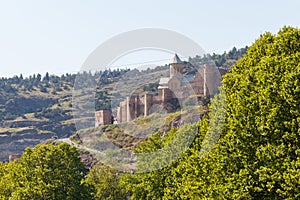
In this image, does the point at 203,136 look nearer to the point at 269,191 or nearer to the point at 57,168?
the point at 269,191

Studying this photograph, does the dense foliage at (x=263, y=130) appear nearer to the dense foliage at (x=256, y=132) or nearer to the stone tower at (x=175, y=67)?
the dense foliage at (x=256, y=132)

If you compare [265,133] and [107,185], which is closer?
[265,133]

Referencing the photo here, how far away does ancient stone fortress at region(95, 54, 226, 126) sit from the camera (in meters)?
155

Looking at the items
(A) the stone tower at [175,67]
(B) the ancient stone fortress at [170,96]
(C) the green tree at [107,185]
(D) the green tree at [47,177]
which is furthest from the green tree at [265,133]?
(A) the stone tower at [175,67]

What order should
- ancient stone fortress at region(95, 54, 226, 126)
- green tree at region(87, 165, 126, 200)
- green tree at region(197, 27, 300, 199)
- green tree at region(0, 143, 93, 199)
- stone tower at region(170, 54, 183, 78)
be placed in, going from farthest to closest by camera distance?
stone tower at region(170, 54, 183, 78) → ancient stone fortress at region(95, 54, 226, 126) → green tree at region(87, 165, 126, 200) → green tree at region(0, 143, 93, 199) → green tree at region(197, 27, 300, 199)

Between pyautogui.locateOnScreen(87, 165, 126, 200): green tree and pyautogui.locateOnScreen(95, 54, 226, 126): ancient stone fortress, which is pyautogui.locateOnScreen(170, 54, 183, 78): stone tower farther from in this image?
pyautogui.locateOnScreen(87, 165, 126, 200): green tree

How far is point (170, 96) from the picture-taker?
163750 mm

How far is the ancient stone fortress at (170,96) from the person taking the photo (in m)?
155

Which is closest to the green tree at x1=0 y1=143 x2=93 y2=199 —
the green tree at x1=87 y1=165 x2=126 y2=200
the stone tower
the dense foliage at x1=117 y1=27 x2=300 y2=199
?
the green tree at x1=87 y1=165 x2=126 y2=200

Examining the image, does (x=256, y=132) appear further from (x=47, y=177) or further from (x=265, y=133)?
(x=47, y=177)

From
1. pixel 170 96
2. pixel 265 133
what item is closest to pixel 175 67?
pixel 170 96

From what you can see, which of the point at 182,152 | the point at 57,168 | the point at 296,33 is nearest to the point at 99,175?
the point at 57,168

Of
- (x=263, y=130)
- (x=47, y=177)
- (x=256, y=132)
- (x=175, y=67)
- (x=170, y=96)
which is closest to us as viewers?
(x=263, y=130)

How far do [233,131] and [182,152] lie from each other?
14.2 metres
